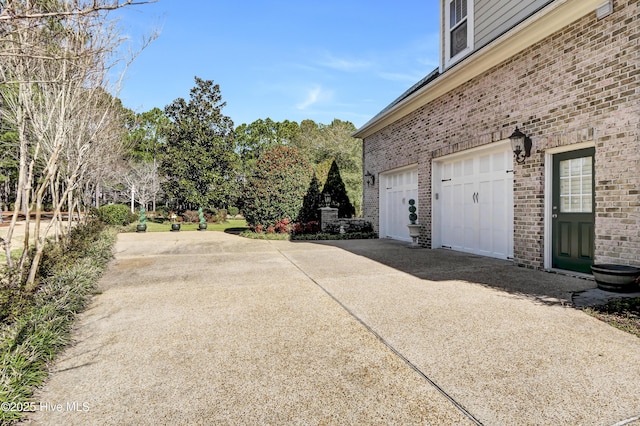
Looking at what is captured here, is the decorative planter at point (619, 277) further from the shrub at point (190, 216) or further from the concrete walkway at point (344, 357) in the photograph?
the shrub at point (190, 216)

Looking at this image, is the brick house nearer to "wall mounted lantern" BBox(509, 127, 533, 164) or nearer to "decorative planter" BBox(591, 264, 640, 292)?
"wall mounted lantern" BBox(509, 127, 533, 164)

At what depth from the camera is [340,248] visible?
870cm

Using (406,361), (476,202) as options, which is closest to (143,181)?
(476,202)

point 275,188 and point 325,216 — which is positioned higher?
point 275,188

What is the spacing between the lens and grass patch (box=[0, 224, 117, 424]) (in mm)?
1933

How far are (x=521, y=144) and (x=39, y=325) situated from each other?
6.81 meters

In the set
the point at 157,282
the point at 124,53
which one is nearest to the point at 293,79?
the point at 124,53

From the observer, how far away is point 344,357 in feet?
8.11

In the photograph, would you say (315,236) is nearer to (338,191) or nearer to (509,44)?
(338,191)

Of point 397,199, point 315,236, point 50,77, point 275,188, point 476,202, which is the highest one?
point 50,77

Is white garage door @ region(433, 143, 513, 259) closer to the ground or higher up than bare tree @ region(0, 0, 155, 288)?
closer to the ground

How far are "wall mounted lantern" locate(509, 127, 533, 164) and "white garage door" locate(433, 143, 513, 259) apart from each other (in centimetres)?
61

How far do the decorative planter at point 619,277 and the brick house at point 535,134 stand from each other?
1.64ft

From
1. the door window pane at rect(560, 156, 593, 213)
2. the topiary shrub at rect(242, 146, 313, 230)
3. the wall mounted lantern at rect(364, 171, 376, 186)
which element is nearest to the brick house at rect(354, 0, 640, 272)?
the door window pane at rect(560, 156, 593, 213)
